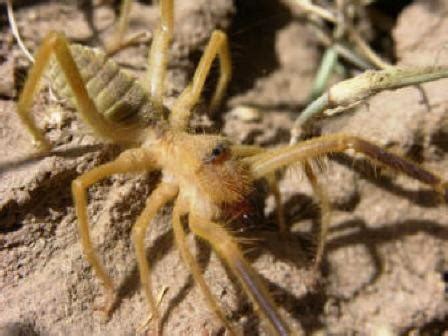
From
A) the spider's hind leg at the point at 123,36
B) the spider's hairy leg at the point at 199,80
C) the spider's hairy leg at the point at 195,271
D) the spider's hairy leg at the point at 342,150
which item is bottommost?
the spider's hairy leg at the point at 195,271

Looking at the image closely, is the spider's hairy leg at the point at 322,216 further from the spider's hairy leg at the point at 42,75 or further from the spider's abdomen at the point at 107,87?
the spider's hairy leg at the point at 42,75

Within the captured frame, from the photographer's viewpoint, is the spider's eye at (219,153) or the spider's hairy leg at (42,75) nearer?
the spider's hairy leg at (42,75)

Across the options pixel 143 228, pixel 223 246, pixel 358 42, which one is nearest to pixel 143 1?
Answer: pixel 358 42

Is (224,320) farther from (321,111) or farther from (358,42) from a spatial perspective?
(358,42)

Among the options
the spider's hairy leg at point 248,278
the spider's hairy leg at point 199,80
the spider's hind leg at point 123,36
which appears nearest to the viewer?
the spider's hairy leg at point 248,278

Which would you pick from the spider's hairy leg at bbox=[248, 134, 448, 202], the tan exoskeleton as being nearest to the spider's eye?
the tan exoskeleton

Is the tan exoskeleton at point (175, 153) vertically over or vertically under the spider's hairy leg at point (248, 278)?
over

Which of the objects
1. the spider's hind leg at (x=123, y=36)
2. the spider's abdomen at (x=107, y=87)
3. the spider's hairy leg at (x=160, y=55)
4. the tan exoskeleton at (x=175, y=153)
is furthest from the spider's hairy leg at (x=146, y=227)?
the spider's hind leg at (x=123, y=36)

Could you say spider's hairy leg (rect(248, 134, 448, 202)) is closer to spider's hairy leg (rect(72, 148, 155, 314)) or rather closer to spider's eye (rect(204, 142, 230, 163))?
spider's eye (rect(204, 142, 230, 163))


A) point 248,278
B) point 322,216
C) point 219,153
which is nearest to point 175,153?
point 219,153
